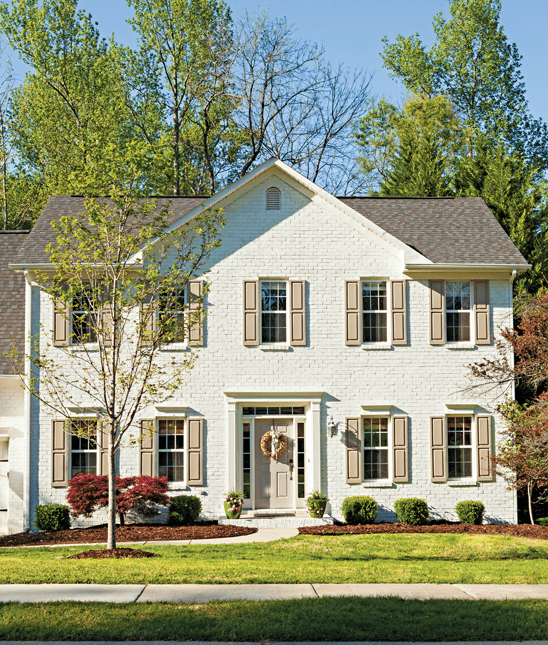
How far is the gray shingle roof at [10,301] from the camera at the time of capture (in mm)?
18281

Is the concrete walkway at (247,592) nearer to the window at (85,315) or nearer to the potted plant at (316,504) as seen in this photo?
the window at (85,315)

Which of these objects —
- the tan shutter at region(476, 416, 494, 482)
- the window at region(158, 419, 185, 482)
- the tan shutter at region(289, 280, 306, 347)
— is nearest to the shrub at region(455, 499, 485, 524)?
the tan shutter at region(476, 416, 494, 482)

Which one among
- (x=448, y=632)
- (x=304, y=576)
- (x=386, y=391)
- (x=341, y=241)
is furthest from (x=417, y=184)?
(x=448, y=632)

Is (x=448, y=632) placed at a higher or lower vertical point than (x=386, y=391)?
lower

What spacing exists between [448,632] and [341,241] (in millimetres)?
12478

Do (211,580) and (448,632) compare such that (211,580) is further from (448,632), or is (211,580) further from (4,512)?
(4,512)

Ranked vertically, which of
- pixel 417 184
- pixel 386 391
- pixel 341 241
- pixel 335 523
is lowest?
pixel 335 523

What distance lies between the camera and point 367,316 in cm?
1878

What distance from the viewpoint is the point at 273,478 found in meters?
18.4

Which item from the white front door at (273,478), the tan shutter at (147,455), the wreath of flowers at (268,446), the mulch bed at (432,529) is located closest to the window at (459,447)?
the mulch bed at (432,529)

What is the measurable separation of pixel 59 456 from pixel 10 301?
449 centimetres

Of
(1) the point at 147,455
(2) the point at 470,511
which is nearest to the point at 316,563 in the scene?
(1) the point at 147,455

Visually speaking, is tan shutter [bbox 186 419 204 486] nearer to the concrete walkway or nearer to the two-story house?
the two-story house

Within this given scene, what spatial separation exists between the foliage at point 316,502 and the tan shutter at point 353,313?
378cm
